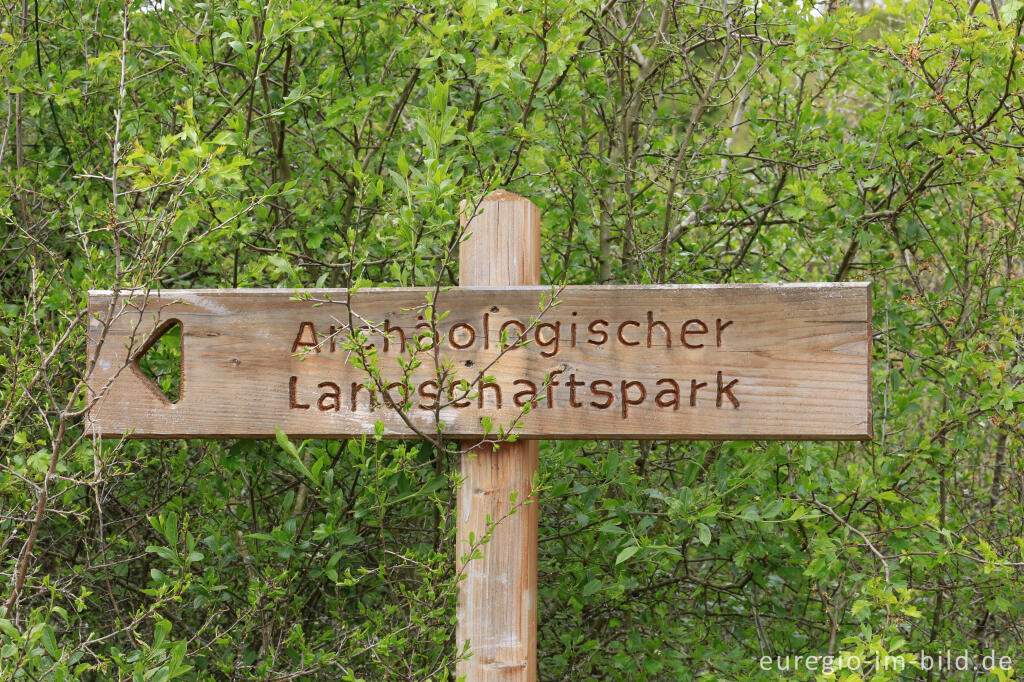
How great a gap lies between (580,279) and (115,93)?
1517 mm

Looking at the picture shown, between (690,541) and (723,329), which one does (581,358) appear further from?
(690,541)

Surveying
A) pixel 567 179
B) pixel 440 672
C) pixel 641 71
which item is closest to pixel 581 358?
pixel 440 672

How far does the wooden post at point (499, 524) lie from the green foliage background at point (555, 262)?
34 cm

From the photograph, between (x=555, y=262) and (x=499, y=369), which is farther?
(x=555, y=262)

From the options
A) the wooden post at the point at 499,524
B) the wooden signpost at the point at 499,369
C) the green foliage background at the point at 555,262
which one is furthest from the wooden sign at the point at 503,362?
the green foliage background at the point at 555,262

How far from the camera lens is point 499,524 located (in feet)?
5.28

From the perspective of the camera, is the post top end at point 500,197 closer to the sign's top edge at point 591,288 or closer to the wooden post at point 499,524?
the wooden post at point 499,524

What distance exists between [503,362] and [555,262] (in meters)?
1.71

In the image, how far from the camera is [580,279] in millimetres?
2949

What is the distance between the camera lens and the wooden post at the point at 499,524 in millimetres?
1590

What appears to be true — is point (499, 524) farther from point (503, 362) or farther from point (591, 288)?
point (591, 288)

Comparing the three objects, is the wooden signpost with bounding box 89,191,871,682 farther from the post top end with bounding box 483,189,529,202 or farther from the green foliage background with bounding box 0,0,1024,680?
the green foliage background with bounding box 0,0,1024,680
